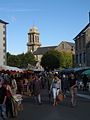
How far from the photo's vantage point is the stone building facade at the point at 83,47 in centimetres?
5028

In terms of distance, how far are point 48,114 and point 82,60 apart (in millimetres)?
41514

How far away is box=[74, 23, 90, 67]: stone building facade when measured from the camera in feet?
165

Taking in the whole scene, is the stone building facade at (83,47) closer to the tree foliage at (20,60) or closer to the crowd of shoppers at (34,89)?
the crowd of shoppers at (34,89)

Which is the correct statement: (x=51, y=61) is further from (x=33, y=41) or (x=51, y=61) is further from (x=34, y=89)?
(x=33, y=41)

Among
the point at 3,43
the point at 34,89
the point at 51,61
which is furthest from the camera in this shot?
the point at 51,61

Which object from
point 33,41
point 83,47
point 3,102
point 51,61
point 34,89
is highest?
point 33,41

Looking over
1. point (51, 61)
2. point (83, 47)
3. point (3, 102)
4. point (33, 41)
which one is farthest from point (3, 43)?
point (33, 41)

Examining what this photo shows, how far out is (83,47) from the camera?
52594 mm

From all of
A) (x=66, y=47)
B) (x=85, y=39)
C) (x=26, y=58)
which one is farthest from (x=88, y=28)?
(x=66, y=47)

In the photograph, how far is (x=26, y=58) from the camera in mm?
114812

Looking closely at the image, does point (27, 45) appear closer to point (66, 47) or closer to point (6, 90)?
point (66, 47)

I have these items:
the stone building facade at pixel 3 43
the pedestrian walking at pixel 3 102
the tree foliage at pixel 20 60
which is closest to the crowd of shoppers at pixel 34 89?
the pedestrian walking at pixel 3 102

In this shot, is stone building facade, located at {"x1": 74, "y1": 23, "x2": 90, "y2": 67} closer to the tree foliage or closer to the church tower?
the tree foliage

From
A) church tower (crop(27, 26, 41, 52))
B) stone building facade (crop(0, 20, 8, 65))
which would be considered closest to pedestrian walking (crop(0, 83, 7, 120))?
stone building facade (crop(0, 20, 8, 65))
